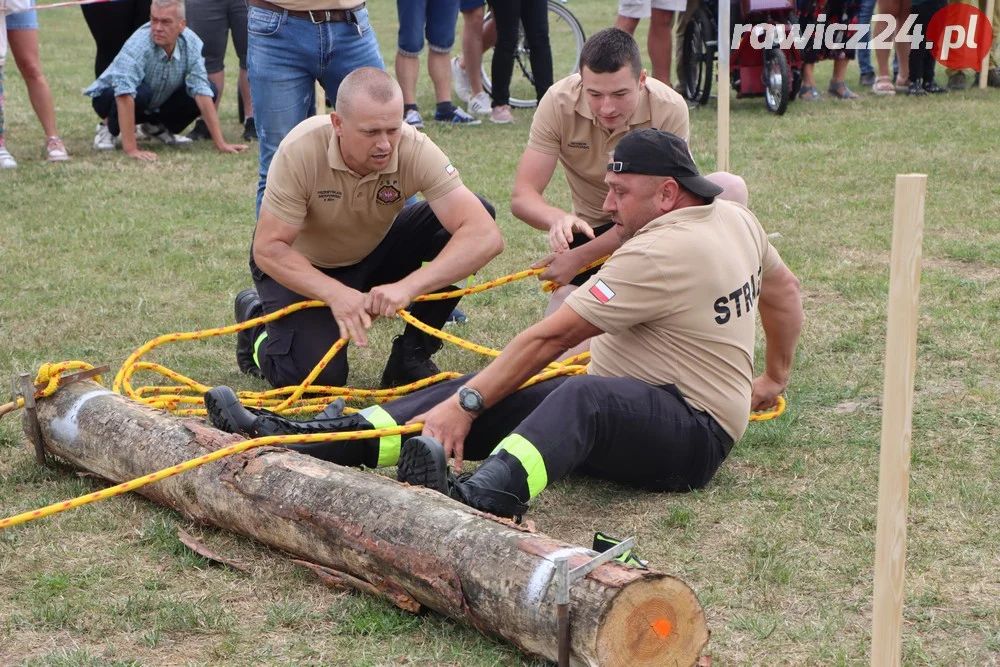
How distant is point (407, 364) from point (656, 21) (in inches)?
231

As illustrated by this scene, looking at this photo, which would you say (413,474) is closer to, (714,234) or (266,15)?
(714,234)

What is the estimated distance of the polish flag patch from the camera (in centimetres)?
335

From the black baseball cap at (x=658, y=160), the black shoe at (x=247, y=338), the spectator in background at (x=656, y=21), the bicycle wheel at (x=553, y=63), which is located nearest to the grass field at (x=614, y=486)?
the black shoe at (x=247, y=338)

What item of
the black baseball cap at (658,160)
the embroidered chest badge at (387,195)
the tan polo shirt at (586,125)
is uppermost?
the black baseball cap at (658,160)

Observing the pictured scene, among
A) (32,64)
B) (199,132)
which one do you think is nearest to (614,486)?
(32,64)

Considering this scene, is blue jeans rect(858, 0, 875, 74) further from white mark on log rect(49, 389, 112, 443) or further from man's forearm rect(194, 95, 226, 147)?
white mark on log rect(49, 389, 112, 443)

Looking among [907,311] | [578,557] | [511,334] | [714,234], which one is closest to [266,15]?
[511,334]

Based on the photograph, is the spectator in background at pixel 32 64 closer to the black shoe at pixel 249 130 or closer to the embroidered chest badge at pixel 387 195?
the black shoe at pixel 249 130

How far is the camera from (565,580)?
2.48m

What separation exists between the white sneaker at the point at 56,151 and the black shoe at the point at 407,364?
489 cm

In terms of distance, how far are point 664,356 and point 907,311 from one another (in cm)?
137

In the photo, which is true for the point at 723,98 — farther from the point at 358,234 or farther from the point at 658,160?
the point at 658,160

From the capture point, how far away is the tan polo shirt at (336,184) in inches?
171

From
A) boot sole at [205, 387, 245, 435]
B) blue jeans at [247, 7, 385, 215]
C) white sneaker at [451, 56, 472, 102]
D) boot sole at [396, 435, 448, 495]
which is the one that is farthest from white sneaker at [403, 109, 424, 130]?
boot sole at [396, 435, 448, 495]
